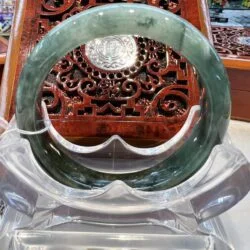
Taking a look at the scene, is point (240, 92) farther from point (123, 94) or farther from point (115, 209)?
point (115, 209)

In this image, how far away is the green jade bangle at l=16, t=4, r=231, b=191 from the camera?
632 mm

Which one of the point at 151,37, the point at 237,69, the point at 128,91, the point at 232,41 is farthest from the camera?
the point at 232,41

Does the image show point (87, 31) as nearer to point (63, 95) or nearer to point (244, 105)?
point (63, 95)

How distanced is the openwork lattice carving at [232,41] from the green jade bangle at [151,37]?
0.49 m

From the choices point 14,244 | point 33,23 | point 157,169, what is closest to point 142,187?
point 157,169

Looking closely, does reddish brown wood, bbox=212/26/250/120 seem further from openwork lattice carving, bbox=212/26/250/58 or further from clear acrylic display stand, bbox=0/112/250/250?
clear acrylic display stand, bbox=0/112/250/250

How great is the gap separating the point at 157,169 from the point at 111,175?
0.28ft

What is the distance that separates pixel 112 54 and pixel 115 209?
1.46 feet

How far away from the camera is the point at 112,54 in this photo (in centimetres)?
101

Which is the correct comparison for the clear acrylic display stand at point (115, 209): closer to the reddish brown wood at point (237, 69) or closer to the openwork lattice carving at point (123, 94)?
the openwork lattice carving at point (123, 94)

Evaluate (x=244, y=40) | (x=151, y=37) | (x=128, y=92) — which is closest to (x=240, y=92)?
(x=244, y=40)

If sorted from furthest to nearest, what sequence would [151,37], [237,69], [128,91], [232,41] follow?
[232,41], [237,69], [128,91], [151,37]

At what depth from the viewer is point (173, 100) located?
998 mm

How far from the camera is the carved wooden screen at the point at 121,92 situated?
3.18 feet
